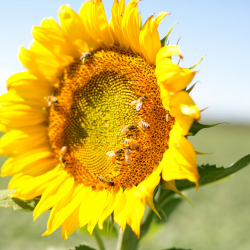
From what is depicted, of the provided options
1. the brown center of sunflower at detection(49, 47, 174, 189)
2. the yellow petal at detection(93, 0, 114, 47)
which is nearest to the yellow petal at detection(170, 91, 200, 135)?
the brown center of sunflower at detection(49, 47, 174, 189)

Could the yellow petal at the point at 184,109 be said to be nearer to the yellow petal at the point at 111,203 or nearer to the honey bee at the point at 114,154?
the honey bee at the point at 114,154

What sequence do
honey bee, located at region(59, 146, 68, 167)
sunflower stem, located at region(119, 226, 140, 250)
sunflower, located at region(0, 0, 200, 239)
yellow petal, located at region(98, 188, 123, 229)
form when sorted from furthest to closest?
honey bee, located at region(59, 146, 68, 167)
sunflower stem, located at region(119, 226, 140, 250)
yellow petal, located at region(98, 188, 123, 229)
sunflower, located at region(0, 0, 200, 239)

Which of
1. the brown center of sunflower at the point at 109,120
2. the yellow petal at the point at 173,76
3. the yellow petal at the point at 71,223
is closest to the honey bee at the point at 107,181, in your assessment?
the brown center of sunflower at the point at 109,120

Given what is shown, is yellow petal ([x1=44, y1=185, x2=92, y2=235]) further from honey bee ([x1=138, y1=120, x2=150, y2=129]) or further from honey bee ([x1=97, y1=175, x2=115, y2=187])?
honey bee ([x1=138, y1=120, x2=150, y2=129])

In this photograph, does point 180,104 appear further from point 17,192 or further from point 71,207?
point 17,192

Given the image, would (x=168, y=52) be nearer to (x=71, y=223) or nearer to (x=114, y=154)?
(x=114, y=154)

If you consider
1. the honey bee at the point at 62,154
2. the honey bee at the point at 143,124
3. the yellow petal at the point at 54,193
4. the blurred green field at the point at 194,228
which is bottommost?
the blurred green field at the point at 194,228

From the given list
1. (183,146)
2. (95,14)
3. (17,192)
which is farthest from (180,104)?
(17,192)
